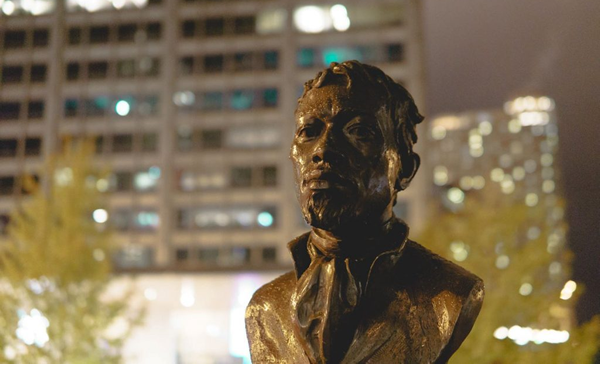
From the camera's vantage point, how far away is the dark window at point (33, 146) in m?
37.4

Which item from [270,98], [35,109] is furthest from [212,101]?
[35,109]

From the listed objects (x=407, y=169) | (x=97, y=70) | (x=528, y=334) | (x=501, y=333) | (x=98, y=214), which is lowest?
(x=528, y=334)

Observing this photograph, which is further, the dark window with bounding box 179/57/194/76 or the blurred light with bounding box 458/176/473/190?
the blurred light with bounding box 458/176/473/190

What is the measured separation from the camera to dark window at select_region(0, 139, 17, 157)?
124ft

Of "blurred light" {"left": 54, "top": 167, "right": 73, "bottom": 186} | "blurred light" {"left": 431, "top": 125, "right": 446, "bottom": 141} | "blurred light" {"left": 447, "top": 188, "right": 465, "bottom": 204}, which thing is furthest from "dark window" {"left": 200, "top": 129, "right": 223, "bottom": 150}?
"blurred light" {"left": 431, "top": 125, "right": 446, "bottom": 141}

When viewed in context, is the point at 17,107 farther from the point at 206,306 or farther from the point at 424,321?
the point at 424,321

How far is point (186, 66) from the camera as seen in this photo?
3650cm

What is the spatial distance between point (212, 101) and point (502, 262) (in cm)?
2552

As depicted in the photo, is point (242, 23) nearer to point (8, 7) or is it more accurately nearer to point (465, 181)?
point (8, 7)

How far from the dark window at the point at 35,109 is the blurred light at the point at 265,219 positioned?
50.7 ft

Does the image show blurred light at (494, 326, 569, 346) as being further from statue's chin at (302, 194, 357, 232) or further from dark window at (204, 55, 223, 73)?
dark window at (204, 55, 223, 73)

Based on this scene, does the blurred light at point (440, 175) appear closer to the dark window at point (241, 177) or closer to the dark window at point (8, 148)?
the dark window at point (241, 177)

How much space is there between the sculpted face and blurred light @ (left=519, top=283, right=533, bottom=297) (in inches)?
447

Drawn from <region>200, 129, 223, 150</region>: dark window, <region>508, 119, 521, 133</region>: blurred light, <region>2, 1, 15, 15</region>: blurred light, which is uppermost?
<region>2, 1, 15, 15</region>: blurred light
